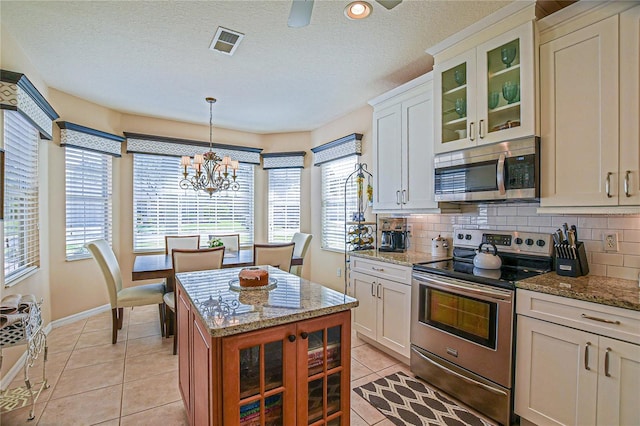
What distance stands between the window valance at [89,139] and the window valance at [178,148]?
186mm

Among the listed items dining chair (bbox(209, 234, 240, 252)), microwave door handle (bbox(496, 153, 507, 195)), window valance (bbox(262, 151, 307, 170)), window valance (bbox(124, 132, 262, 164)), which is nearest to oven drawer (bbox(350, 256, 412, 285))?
microwave door handle (bbox(496, 153, 507, 195))

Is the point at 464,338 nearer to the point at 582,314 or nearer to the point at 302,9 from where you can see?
the point at 582,314

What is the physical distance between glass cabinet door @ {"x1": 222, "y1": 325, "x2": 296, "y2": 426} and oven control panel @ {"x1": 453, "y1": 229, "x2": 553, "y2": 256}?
204 cm

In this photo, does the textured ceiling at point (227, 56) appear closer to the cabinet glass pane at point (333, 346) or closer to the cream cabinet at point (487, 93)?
the cream cabinet at point (487, 93)

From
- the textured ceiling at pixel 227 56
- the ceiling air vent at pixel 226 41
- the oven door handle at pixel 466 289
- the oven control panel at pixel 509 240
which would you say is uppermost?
the textured ceiling at pixel 227 56

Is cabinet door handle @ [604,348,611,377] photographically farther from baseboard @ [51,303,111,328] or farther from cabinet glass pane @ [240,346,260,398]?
baseboard @ [51,303,111,328]

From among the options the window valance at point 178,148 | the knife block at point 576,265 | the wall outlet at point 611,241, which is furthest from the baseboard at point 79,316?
the wall outlet at point 611,241

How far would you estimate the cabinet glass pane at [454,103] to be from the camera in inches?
97.3

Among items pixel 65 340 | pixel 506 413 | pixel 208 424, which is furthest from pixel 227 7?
pixel 65 340

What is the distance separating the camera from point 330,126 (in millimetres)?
4855

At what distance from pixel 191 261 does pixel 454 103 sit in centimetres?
280

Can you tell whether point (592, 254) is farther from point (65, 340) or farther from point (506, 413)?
point (65, 340)

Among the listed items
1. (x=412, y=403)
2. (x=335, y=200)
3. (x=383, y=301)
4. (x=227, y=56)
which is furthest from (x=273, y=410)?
(x=335, y=200)

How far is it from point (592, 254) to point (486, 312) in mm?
861
